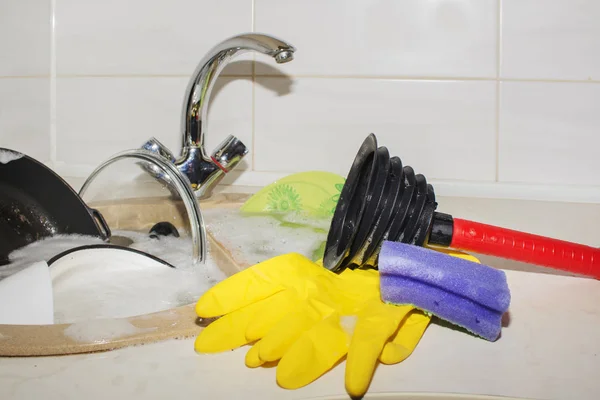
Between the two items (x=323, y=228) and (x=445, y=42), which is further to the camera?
(x=445, y=42)

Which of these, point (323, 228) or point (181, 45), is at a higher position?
point (181, 45)

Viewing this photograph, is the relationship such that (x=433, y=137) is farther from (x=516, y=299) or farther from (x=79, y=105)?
(x=79, y=105)

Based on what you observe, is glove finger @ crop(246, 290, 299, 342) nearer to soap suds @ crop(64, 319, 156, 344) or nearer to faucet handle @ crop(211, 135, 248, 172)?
soap suds @ crop(64, 319, 156, 344)

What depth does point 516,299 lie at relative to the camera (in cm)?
58

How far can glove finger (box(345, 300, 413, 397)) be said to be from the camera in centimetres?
→ 38

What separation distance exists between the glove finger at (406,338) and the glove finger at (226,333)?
11 centimetres

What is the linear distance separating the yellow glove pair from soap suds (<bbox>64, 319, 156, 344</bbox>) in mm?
60

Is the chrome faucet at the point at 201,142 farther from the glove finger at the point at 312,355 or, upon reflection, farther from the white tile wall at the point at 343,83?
the glove finger at the point at 312,355

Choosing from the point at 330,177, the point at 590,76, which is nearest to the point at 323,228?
the point at 330,177

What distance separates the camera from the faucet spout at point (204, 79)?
783mm

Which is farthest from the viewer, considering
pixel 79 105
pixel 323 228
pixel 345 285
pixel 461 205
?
pixel 79 105

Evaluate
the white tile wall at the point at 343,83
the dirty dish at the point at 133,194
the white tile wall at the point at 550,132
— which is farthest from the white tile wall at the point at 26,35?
the white tile wall at the point at 550,132

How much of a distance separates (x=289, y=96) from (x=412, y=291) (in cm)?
56

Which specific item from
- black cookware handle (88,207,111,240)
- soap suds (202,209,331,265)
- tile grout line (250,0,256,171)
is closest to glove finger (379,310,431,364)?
soap suds (202,209,331,265)
